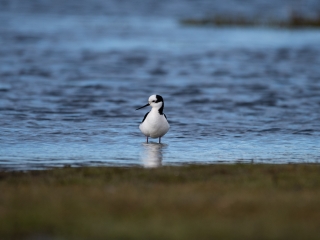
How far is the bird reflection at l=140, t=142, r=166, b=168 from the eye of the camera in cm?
1282

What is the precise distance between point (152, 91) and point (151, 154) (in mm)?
12449

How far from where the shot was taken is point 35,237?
7695mm

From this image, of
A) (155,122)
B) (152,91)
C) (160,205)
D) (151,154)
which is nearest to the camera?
(160,205)

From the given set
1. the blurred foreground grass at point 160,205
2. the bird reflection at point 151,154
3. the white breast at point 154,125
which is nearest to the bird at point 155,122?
the white breast at point 154,125

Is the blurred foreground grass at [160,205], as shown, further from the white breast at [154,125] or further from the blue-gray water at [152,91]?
the white breast at [154,125]

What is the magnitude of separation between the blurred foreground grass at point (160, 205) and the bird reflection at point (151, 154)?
1610 mm

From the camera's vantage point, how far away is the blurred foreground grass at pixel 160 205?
7758 mm

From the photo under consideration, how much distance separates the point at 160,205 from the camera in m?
8.70

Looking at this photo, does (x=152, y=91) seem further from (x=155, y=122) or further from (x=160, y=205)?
(x=160, y=205)

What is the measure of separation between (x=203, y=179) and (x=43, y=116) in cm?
937

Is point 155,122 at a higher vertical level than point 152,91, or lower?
lower

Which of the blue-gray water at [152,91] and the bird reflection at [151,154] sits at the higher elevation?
the blue-gray water at [152,91]

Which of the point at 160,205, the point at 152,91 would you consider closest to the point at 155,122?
the point at 160,205

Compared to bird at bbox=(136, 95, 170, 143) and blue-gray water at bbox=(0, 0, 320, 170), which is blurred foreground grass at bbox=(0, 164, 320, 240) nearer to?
blue-gray water at bbox=(0, 0, 320, 170)
